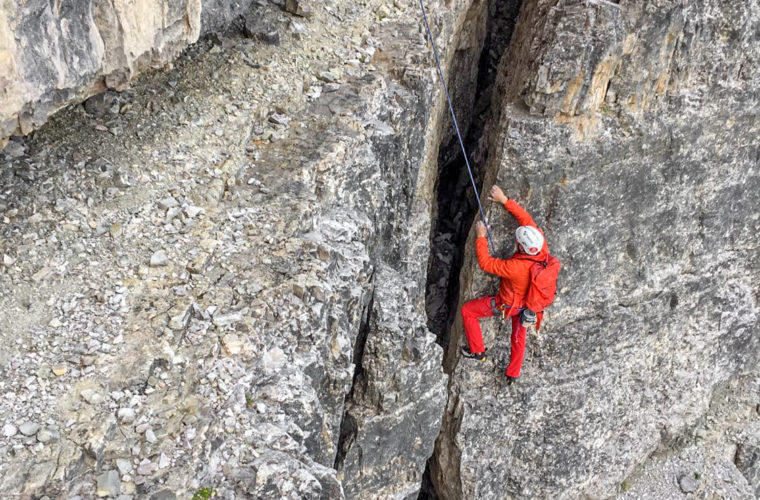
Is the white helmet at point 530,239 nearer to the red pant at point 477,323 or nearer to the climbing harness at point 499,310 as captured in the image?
the climbing harness at point 499,310

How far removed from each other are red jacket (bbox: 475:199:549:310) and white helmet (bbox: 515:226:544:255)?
172 mm

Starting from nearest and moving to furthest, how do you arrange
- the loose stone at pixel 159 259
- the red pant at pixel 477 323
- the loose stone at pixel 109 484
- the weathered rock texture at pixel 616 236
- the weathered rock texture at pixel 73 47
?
the weathered rock texture at pixel 73 47 < the loose stone at pixel 109 484 < the loose stone at pixel 159 259 < the weathered rock texture at pixel 616 236 < the red pant at pixel 477 323

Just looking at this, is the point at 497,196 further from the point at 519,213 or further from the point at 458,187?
the point at 458,187

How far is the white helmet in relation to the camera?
11.4 meters

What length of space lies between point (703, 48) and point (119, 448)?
1155cm

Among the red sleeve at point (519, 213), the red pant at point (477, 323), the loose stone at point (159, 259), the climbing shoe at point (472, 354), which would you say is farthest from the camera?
the climbing shoe at point (472, 354)

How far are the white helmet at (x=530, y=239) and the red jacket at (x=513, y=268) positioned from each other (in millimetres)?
172

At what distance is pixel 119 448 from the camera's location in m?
6.38

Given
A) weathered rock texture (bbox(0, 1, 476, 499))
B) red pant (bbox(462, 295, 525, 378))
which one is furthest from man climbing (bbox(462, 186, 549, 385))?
weathered rock texture (bbox(0, 1, 476, 499))

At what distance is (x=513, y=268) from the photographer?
38.0 feet

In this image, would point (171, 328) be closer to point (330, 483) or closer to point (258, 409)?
point (258, 409)

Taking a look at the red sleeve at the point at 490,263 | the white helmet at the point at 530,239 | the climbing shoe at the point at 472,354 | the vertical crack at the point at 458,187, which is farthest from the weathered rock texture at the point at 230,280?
the vertical crack at the point at 458,187

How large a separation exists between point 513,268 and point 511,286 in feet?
1.93

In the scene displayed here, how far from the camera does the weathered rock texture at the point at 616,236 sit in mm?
12719
